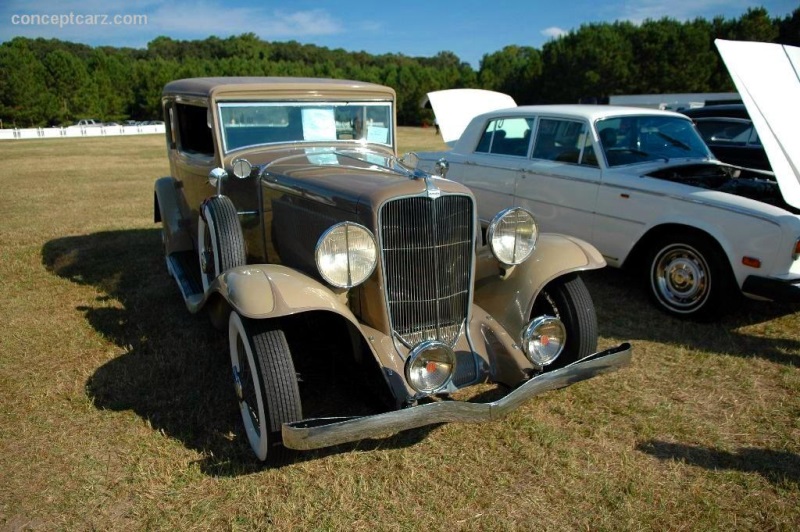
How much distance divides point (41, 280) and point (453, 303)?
4716 millimetres

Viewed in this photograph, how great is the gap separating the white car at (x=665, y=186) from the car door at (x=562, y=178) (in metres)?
0.01

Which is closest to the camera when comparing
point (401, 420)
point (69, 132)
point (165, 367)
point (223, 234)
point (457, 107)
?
point (401, 420)

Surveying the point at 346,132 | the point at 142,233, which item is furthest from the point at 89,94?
the point at 346,132

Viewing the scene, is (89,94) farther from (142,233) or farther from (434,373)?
(434,373)

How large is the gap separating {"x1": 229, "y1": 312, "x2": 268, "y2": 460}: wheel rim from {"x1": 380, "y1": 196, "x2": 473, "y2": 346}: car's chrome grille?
752 mm

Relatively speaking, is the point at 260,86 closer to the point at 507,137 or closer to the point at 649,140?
the point at 507,137

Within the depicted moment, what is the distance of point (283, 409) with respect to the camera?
258 centimetres

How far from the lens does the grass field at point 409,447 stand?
2490 millimetres

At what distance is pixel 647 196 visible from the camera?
4.80m

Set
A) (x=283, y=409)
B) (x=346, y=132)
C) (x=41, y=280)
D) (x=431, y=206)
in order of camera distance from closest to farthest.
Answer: (x=283, y=409) < (x=431, y=206) < (x=346, y=132) < (x=41, y=280)

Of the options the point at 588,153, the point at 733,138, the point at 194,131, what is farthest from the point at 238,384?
the point at 733,138

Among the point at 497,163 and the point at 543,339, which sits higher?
the point at 497,163

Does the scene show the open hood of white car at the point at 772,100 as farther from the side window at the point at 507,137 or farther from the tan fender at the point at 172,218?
the tan fender at the point at 172,218

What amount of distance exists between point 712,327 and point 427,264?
289 cm
